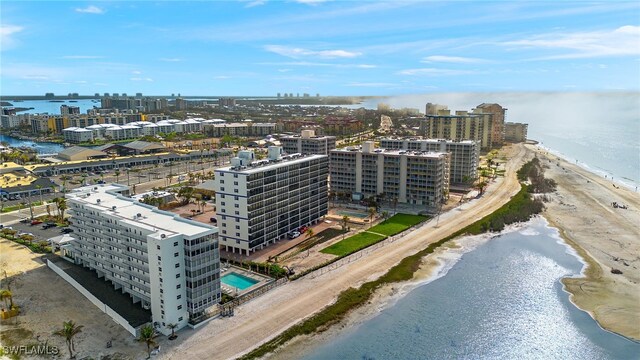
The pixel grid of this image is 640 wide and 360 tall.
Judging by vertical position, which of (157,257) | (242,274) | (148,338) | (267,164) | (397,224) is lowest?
(242,274)

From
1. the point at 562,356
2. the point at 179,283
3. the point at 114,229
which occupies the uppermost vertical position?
the point at 114,229

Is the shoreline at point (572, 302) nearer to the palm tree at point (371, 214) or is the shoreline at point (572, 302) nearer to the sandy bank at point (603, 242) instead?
the sandy bank at point (603, 242)

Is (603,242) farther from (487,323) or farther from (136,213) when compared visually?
(136,213)

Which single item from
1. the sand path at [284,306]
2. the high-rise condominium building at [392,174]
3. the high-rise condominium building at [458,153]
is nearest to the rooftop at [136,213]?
the sand path at [284,306]

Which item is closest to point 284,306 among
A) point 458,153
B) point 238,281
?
point 238,281

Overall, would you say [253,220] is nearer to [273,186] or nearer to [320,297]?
[273,186]

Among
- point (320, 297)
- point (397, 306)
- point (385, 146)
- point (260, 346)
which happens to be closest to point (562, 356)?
point (397, 306)

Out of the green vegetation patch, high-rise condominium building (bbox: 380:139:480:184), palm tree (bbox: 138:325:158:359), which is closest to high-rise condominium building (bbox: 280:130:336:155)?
high-rise condominium building (bbox: 380:139:480:184)
